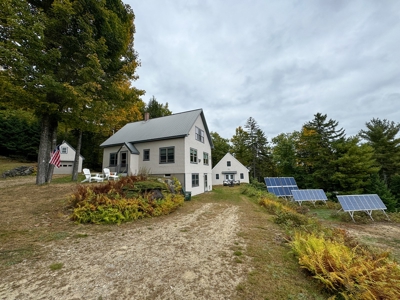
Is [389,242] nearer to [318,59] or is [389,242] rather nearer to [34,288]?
[34,288]

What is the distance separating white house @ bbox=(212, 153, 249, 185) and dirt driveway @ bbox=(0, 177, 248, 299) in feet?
88.1

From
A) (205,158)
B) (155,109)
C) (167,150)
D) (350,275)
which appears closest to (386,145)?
(205,158)

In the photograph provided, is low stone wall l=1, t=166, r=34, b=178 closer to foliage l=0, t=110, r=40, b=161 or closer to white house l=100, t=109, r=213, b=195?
white house l=100, t=109, r=213, b=195

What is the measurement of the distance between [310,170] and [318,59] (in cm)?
2141

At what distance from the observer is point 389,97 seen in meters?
33.2

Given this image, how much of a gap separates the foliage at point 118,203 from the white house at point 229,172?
23325mm

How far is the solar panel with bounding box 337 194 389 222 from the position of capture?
11.9 m

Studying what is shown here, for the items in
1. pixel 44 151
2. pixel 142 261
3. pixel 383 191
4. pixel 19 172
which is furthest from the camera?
pixel 19 172

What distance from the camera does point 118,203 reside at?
7.21 metres

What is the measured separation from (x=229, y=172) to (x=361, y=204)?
2053cm

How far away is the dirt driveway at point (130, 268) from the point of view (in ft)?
8.91

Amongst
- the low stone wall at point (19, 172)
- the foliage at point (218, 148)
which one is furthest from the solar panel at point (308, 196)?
the low stone wall at point (19, 172)

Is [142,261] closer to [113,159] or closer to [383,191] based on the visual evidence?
[113,159]

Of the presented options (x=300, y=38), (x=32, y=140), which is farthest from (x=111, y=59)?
(x=32, y=140)
